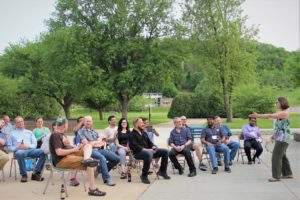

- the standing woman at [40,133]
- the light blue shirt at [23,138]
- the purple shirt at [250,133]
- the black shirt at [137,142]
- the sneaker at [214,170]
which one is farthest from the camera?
the purple shirt at [250,133]

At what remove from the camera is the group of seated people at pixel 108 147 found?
7.48 m

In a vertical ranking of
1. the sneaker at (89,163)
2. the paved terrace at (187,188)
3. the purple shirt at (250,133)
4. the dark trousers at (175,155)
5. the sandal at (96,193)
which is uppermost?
the purple shirt at (250,133)

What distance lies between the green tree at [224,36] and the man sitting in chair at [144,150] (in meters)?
26.6

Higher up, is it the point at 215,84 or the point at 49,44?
the point at 49,44

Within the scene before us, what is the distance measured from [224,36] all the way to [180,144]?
25.9 meters

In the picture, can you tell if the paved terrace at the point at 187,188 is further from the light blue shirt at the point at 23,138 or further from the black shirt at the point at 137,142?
the light blue shirt at the point at 23,138

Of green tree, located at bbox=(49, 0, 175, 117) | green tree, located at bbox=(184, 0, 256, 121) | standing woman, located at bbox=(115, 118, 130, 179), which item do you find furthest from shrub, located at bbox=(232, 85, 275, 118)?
standing woman, located at bbox=(115, 118, 130, 179)

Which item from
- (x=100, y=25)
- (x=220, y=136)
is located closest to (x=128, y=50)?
(x=100, y=25)

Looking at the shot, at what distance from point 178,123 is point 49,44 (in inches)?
1114

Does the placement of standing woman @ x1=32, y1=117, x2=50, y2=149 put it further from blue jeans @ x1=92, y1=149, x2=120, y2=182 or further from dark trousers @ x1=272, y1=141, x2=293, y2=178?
dark trousers @ x1=272, y1=141, x2=293, y2=178

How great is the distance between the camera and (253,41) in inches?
1420

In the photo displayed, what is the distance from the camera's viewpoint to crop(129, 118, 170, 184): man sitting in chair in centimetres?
895

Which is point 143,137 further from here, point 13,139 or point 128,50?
point 128,50

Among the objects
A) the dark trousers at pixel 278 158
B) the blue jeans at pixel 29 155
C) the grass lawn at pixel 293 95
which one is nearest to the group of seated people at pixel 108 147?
the blue jeans at pixel 29 155
